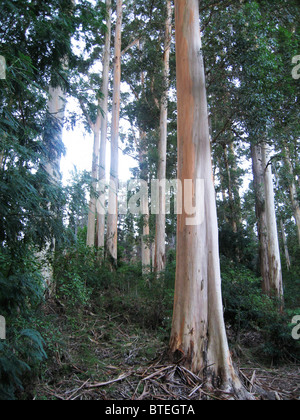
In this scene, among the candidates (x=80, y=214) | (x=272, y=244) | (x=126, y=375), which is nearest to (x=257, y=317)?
(x=272, y=244)

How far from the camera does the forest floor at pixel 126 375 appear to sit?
10.8 feet

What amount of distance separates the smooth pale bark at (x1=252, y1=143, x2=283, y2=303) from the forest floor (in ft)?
11.3

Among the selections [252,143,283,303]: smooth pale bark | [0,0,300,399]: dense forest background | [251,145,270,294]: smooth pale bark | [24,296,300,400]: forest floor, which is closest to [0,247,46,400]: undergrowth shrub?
[0,0,300,399]: dense forest background

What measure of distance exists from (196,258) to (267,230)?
5634 mm

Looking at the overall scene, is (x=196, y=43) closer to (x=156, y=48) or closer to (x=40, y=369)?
(x=40, y=369)

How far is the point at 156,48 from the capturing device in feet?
42.1

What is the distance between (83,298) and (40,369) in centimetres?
269

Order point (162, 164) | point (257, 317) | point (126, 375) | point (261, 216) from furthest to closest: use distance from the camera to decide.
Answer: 1. point (162, 164)
2. point (261, 216)
3. point (257, 317)
4. point (126, 375)

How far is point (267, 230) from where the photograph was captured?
880 centimetres

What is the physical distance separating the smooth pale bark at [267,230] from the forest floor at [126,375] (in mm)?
3442

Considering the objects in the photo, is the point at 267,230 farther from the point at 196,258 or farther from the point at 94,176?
the point at 94,176

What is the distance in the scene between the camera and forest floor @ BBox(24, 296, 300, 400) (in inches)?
129

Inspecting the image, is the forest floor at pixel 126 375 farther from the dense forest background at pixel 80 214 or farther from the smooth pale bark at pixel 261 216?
the smooth pale bark at pixel 261 216

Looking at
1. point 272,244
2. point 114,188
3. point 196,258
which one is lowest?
point 196,258
